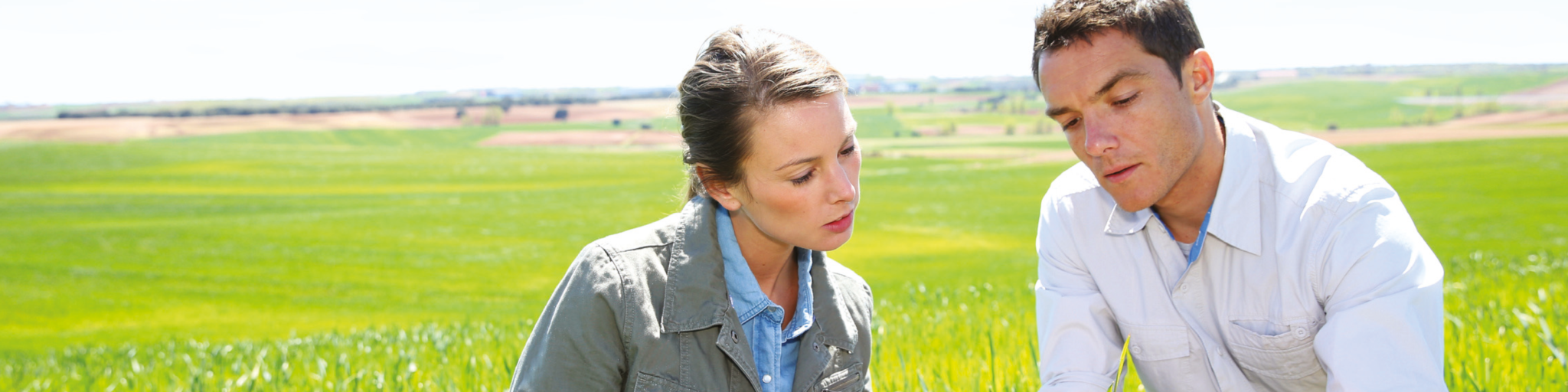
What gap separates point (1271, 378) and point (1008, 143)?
265 feet

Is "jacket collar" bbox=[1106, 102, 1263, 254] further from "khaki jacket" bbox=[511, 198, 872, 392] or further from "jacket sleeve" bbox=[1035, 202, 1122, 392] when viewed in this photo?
"khaki jacket" bbox=[511, 198, 872, 392]

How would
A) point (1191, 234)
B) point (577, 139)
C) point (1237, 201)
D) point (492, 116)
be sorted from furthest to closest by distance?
point (492, 116), point (577, 139), point (1191, 234), point (1237, 201)

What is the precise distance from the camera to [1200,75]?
2.88m

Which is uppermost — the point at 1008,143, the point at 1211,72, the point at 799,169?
the point at 1211,72

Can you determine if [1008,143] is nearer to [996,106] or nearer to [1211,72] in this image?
[996,106]

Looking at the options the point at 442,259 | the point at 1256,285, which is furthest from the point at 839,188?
the point at 442,259

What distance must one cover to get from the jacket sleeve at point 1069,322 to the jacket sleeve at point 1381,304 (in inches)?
23.2

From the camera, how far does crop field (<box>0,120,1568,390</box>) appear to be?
17.1ft

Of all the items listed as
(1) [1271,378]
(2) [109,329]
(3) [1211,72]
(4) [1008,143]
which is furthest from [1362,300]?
(4) [1008,143]

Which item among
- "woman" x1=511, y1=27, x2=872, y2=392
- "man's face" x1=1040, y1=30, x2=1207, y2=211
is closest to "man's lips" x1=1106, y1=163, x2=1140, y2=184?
"man's face" x1=1040, y1=30, x2=1207, y2=211

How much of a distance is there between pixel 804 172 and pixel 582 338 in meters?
0.70

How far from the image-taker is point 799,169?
246 cm

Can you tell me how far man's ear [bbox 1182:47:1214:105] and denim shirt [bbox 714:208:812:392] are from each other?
1.34 metres

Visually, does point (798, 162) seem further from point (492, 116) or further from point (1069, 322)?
point (492, 116)
